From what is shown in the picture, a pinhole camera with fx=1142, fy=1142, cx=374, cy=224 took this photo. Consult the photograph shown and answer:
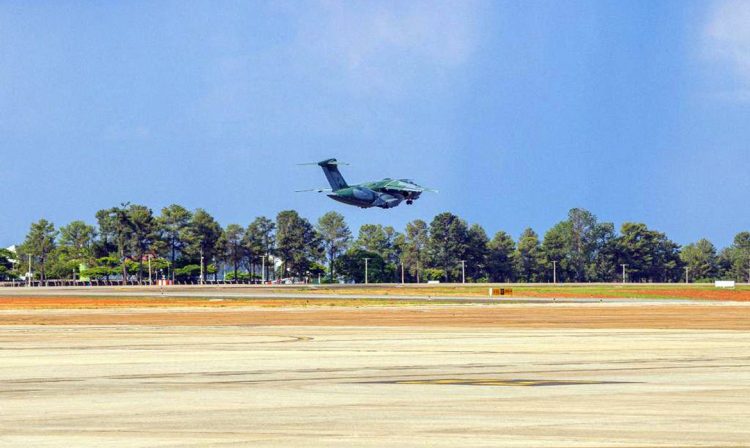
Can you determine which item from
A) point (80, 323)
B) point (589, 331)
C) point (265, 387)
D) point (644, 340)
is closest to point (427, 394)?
point (265, 387)

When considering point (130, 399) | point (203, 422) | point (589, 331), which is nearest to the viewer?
point (203, 422)

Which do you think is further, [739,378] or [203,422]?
[739,378]

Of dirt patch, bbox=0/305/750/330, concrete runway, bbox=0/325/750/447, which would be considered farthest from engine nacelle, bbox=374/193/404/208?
concrete runway, bbox=0/325/750/447

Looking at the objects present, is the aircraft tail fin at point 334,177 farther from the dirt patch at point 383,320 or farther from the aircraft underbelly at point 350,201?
the dirt patch at point 383,320

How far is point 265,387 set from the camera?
2461 centimetres

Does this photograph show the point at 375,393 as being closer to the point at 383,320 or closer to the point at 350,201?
the point at 383,320

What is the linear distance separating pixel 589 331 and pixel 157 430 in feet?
112

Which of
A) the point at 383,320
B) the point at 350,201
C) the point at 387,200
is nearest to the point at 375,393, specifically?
the point at 383,320

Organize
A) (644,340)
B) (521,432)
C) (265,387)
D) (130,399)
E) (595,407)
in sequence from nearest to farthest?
(521,432) → (595,407) → (130,399) → (265,387) → (644,340)

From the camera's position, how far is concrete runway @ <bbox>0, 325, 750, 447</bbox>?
17109 millimetres

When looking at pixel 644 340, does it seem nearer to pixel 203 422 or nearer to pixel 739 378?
pixel 739 378

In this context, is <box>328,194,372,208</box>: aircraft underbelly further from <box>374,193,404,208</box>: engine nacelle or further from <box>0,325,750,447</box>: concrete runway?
<box>0,325,750,447</box>: concrete runway

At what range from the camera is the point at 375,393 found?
23078mm

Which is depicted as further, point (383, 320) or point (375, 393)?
point (383, 320)
